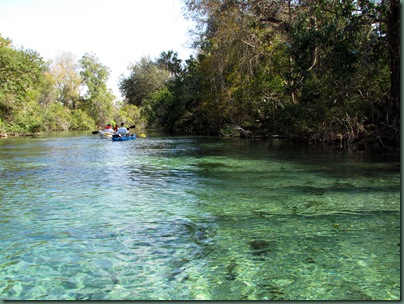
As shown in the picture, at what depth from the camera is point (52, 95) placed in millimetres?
64875

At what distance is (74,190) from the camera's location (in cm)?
973

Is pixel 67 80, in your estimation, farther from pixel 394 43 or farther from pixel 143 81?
pixel 394 43

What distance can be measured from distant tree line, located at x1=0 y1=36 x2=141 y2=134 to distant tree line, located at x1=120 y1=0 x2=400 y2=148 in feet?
55.6

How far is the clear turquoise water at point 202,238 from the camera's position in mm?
4211

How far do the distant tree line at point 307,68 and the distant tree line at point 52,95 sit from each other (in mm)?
16946

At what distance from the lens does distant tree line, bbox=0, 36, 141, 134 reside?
120ft

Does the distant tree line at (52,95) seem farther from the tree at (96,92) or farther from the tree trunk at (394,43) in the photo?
the tree trunk at (394,43)

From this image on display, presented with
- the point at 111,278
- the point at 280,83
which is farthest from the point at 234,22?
the point at 111,278

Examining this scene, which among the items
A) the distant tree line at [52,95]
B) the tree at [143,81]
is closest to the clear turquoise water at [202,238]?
the distant tree line at [52,95]

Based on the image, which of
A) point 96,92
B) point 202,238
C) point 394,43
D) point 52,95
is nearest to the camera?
point 202,238

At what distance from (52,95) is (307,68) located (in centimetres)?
5778

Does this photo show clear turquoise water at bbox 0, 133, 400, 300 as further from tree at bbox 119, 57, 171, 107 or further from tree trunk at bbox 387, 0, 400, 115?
tree at bbox 119, 57, 171, 107

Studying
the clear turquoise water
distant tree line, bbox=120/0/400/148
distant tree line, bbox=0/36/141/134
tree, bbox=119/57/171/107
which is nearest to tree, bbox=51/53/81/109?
distant tree line, bbox=0/36/141/134

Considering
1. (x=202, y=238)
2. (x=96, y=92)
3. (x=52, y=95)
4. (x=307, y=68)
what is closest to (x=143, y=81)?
(x=96, y=92)
